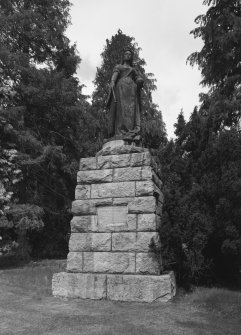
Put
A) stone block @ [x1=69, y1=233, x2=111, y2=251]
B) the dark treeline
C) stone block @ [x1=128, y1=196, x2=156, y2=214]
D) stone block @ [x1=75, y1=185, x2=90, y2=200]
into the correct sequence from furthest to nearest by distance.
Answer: the dark treeline < stone block @ [x1=75, y1=185, x2=90, y2=200] < stone block @ [x1=69, y1=233, x2=111, y2=251] < stone block @ [x1=128, y1=196, x2=156, y2=214]

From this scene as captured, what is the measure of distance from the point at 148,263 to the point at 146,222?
2.44 ft

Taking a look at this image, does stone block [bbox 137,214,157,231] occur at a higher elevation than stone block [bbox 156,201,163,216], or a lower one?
lower

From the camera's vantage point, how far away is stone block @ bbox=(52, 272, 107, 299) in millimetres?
6918

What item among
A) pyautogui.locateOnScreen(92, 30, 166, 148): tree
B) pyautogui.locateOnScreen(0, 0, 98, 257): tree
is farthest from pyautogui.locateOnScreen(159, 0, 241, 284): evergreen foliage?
pyautogui.locateOnScreen(92, 30, 166, 148): tree

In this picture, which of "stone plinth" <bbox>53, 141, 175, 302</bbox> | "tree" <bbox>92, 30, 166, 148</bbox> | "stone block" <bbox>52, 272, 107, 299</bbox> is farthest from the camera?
"tree" <bbox>92, 30, 166, 148</bbox>

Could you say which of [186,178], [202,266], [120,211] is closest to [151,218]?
[120,211]

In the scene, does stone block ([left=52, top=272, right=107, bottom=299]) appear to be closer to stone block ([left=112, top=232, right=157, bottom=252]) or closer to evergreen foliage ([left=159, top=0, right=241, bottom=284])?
stone block ([left=112, top=232, right=157, bottom=252])

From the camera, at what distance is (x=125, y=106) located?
327 inches

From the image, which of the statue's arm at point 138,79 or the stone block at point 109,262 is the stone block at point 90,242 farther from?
the statue's arm at point 138,79

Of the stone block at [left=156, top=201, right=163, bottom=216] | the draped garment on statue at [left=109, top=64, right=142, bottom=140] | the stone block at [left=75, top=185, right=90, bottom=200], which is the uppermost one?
the draped garment on statue at [left=109, top=64, right=142, bottom=140]

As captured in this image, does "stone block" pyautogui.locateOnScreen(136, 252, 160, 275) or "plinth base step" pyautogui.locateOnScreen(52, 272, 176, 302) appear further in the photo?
"stone block" pyautogui.locateOnScreen(136, 252, 160, 275)

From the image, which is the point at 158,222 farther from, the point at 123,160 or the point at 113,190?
the point at 123,160

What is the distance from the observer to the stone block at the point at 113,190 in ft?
24.2

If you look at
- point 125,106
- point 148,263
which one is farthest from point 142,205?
point 125,106
